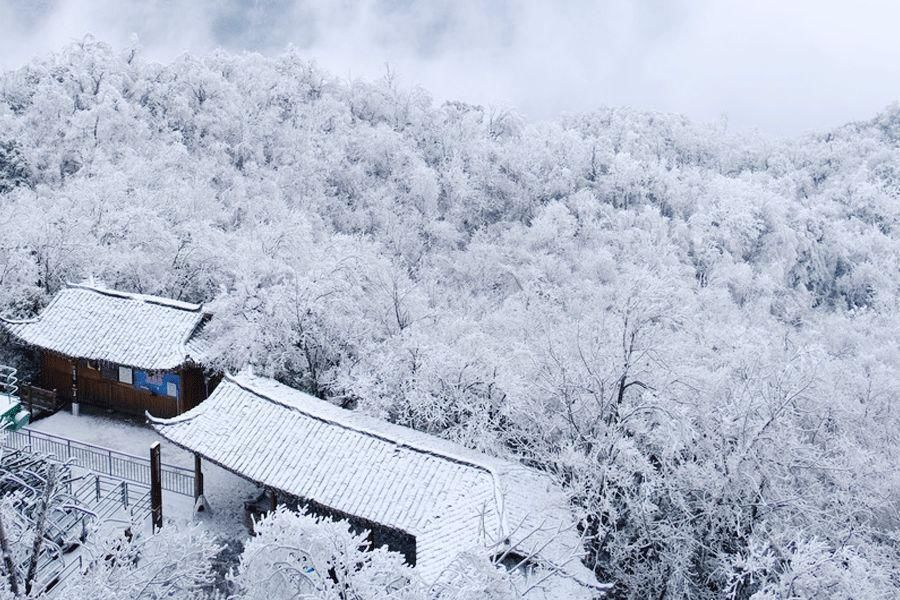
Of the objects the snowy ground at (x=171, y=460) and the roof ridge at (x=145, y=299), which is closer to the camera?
the snowy ground at (x=171, y=460)

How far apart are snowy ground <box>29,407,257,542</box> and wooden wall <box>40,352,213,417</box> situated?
1.34 ft

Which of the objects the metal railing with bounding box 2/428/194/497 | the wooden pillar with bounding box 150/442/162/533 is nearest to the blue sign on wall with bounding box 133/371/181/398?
the metal railing with bounding box 2/428/194/497

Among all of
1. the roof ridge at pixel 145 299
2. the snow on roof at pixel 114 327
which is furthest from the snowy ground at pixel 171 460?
the roof ridge at pixel 145 299

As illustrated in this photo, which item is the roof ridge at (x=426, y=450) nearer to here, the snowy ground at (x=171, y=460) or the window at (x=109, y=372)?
the snowy ground at (x=171, y=460)

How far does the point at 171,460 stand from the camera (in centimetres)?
1966

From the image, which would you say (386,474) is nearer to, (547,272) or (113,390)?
(113,390)

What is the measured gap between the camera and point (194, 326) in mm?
21312

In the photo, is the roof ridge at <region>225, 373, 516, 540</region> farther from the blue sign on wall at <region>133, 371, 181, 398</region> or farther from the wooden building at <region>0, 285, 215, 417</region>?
the blue sign on wall at <region>133, 371, 181, 398</region>

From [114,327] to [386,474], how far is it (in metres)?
10.6

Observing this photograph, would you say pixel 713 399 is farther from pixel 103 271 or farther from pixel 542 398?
pixel 103 271

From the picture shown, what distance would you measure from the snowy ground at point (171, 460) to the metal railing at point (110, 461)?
0.36 m

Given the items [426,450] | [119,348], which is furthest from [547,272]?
[426,450]

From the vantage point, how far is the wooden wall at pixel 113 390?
21.6 metres

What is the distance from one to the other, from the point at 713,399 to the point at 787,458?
336 centimetres
